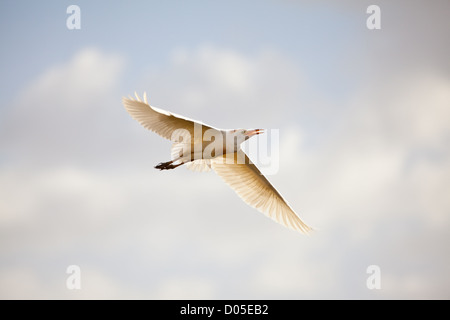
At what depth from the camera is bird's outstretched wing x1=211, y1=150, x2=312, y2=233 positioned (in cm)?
2058

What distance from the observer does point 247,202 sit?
20.9m

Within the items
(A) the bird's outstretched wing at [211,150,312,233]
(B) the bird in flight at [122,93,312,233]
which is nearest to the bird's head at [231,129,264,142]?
(B) the bird in flight at [122,93,312,233]

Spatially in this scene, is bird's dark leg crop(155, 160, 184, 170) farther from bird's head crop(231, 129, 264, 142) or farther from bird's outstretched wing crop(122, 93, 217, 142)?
bird's head crop(231, 129, 264, 142)

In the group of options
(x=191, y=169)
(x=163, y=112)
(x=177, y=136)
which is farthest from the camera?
(x=191, y=169)

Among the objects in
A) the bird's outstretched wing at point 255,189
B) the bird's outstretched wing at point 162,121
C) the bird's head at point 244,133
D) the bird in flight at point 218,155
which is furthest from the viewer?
the bird's outstretched wing at point 255,189

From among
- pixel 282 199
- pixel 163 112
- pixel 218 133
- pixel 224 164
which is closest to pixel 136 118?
pixel 163 112

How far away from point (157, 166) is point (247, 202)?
410cm

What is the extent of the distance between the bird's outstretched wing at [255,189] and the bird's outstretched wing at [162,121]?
260 cm

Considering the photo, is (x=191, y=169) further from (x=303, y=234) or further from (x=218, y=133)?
(x=303, y=234)

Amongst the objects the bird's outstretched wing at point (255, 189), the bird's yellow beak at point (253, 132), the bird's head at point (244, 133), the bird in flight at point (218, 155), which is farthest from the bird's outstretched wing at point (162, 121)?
→ the bird's outstretched wing at point (255, 189)

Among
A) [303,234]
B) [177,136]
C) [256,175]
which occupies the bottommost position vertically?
[303,234]

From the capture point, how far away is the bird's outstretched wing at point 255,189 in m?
20.6

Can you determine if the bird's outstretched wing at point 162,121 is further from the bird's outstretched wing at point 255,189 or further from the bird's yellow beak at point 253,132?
the bird's outstretched wing at point 255,189

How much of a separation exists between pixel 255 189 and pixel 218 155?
2726mm
